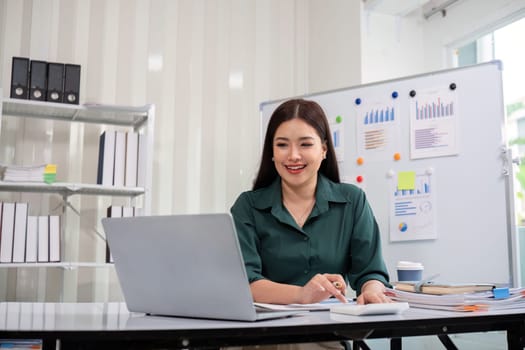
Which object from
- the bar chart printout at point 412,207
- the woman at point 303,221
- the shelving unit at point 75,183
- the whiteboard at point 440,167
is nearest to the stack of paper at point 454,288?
the woman at point 303,221

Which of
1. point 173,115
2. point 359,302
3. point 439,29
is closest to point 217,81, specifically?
point 173,115

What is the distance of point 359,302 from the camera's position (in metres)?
1.25

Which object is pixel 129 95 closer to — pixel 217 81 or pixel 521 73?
pixel 217 81

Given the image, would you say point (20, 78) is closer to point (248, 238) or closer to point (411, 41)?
point (248, 238)

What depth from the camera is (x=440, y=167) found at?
2.64 metres

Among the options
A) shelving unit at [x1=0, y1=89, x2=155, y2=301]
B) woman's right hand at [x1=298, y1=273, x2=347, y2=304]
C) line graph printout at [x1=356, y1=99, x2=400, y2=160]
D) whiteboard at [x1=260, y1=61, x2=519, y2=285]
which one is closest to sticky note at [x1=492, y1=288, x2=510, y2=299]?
woman's right hand at [x1=298, y1=273, x2=347, y2=304]

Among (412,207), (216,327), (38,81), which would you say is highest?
(38,81)

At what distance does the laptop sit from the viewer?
0.91m

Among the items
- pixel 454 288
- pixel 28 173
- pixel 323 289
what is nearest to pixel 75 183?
pixel 28 173

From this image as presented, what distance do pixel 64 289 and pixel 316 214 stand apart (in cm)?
200

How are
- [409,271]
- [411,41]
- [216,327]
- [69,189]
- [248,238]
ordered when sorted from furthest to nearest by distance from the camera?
1. [411,41]
2. [69,189]
3. [409,271]
4. [248,238]
5. [216,327]

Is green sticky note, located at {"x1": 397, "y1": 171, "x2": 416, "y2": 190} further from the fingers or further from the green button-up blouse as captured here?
the fingers

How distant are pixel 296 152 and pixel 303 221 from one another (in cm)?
20

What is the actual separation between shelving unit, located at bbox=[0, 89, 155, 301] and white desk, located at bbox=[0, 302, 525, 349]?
177 cm
